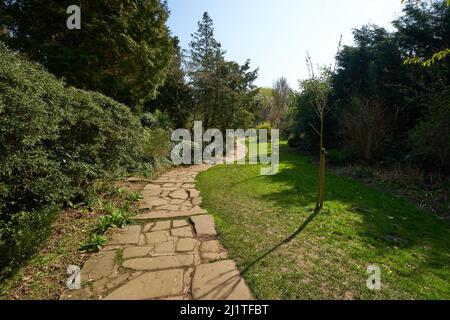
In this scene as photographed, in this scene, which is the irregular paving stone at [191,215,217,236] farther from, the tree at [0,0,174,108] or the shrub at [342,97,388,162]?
the shrub at [342,97,388,162]

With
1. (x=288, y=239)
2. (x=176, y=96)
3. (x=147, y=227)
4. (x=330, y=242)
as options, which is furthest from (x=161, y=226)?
(x=176, y=96)

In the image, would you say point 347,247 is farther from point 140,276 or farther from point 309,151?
point 309,151

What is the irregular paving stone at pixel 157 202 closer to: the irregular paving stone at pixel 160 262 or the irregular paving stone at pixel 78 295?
the irregular paving stone at pixel 160 262

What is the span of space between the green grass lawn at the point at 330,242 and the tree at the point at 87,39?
15.4ft

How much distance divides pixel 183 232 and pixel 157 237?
15.3 inches

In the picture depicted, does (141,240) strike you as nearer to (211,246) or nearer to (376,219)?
(211,246)

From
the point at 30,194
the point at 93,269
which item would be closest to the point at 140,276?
the point at 93,269

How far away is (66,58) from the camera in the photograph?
632 centimetres

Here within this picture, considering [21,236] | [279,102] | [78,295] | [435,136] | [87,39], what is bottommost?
[78,295]

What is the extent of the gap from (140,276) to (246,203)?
2689mm

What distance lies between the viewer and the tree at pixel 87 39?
20.8ft

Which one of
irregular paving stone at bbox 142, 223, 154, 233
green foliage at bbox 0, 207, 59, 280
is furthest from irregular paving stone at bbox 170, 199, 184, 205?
green foliage at bbox 0, 207, 59, 280

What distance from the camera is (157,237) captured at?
345 centimetres

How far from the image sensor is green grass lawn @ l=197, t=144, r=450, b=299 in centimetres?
243
